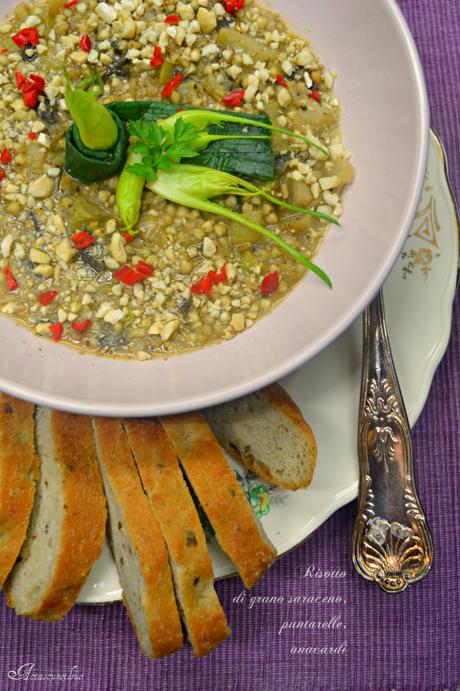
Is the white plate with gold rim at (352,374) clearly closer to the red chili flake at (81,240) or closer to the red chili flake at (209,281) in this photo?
the red chili flake at (209,281)

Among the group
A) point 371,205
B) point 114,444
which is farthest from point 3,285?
point 371,205

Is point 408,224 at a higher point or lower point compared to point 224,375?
higher

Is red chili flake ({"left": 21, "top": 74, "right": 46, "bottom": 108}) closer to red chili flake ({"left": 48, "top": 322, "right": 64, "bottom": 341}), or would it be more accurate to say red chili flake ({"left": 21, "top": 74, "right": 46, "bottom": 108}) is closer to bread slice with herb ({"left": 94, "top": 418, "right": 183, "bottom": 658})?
red chili flake ({"left": 48, "top": 322, "right": 64, "bottom": 341})

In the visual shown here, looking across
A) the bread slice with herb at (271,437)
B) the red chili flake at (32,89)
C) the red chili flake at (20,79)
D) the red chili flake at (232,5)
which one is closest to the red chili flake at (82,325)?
the bread slice with herb at (271,437)

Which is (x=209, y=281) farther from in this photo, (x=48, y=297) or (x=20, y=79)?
(x=20, y=79)

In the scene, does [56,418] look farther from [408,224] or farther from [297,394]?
[408,224]

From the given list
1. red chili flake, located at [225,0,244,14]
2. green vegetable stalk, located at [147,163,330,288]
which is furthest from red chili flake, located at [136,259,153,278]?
red chili flake, located at [225,0,244,14]
